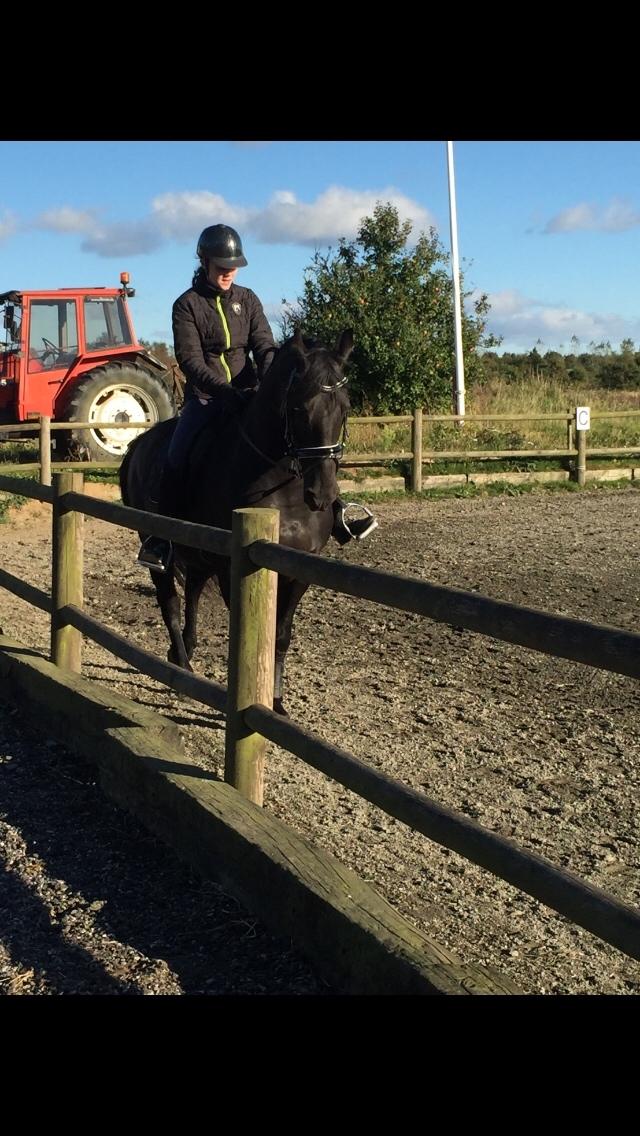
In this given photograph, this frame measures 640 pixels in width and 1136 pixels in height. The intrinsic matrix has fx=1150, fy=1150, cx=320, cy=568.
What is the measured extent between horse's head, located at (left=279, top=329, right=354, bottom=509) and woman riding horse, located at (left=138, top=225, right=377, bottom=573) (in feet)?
1.86

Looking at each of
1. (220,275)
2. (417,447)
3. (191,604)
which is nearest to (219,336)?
(220,275)

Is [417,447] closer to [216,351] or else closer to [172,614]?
[172,614]

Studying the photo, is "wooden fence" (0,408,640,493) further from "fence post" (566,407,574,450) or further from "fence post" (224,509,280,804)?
"fence post" (224,509,280,804)

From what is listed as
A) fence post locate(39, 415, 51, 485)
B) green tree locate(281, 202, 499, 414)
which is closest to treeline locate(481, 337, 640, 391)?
green tree locate(281, 202, 499, 414)

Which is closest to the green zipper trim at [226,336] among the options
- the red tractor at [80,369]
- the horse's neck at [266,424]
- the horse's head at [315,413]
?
the horse's neck at [266,424]

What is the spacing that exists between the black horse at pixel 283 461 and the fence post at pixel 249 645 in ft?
4.89

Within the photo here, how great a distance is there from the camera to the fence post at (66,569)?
20.5ft

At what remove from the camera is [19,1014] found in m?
3.24

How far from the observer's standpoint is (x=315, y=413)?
5770mm

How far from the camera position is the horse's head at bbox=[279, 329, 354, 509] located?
578 cm

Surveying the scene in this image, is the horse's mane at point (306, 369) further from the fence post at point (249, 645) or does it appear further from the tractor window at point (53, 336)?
the tractor window at point (53, 336)
